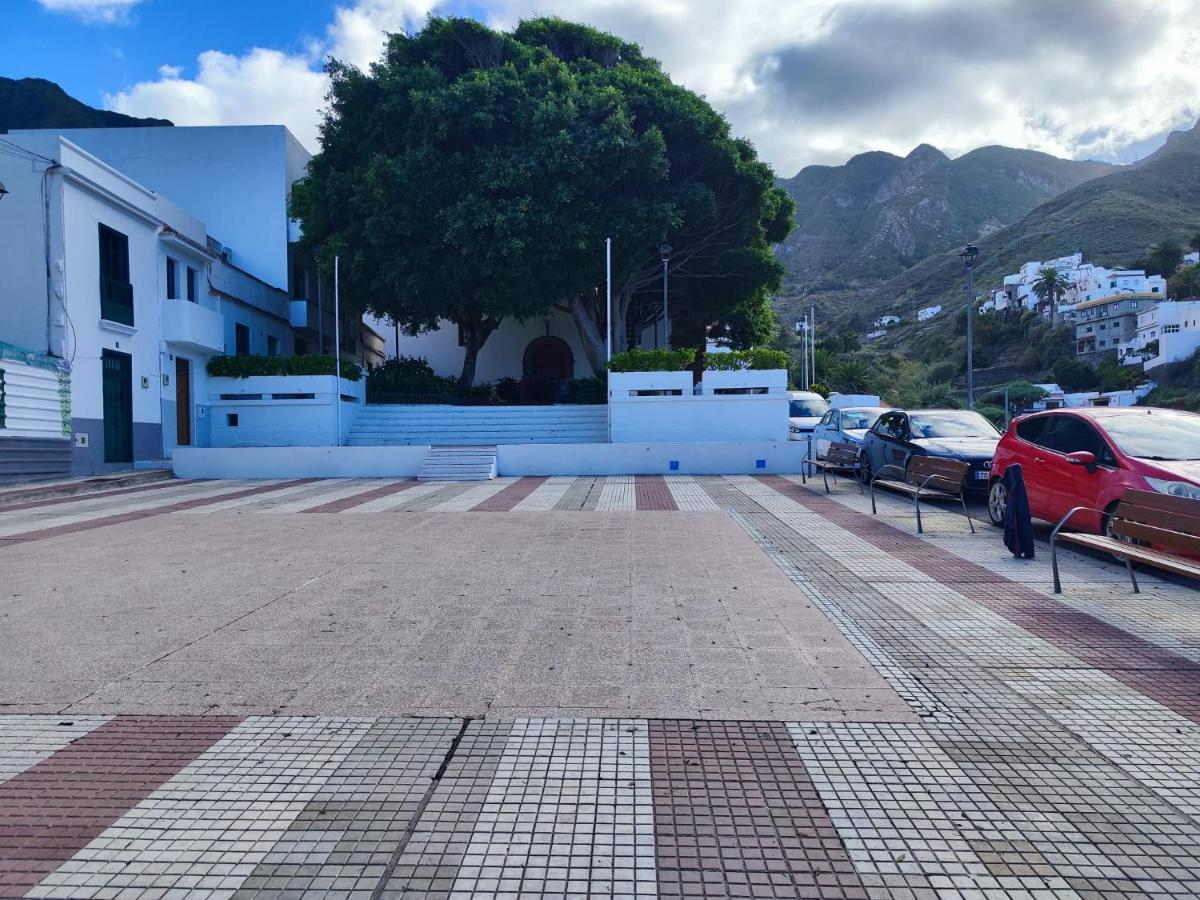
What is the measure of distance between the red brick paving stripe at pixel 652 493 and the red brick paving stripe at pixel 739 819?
8733 mm

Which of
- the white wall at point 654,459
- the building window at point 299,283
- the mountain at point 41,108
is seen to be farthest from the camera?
the mountain at point 41,108

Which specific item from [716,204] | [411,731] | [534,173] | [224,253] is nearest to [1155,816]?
[411,731]

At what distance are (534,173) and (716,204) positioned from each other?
7104 millimetres

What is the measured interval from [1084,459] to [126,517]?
12831 mm

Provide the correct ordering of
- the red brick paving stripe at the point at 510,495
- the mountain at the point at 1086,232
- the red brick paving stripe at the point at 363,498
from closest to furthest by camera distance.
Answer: the red brick paving stripe at the point at 510,495, the red brick paving stripe at the point at 363,498, the mountain at the point at 1086,232

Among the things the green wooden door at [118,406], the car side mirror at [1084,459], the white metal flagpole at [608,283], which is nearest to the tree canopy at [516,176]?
the white metal flagpole at [608,283]

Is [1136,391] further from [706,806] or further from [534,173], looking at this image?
[706,806]

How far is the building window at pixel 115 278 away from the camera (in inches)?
772

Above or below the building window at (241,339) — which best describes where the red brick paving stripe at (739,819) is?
below

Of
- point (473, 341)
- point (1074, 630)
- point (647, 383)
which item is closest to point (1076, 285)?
point (473, 341)

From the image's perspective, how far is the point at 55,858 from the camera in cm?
269

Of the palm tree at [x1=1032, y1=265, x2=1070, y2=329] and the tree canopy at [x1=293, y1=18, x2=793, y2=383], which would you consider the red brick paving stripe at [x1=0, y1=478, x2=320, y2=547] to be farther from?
the palm tree at [x1=1032, y1=265, x2=1070, y2=329]

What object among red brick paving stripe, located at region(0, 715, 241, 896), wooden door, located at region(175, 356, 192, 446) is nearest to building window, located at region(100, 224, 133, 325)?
wooden door, located at region(175, 356, 192, 446)

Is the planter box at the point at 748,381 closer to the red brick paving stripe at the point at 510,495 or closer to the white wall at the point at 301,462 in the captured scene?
the red brick paving stripe at the point at 510,495
